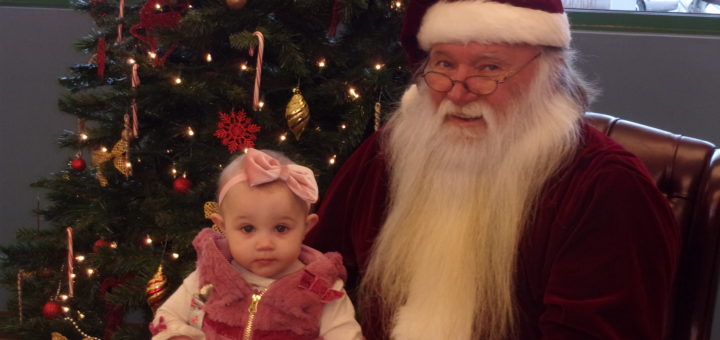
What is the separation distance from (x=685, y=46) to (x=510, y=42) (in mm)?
1833

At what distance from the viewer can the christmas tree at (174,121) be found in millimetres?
2244

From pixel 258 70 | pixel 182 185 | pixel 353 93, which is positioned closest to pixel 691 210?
pixel 353 93

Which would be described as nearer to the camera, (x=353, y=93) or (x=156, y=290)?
(x=156, y=290)

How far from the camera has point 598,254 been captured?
162 cm

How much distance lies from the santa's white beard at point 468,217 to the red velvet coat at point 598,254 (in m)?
0.06

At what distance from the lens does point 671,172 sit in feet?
6.50

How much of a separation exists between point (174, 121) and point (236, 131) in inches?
11.6

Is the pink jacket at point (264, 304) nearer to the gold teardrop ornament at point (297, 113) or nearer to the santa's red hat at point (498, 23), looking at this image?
the gold teardrop ornament at point (297, 113)

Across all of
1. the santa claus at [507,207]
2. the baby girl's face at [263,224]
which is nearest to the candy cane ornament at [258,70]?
the santa claus at [507,207]

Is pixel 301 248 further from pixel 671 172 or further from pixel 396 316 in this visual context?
pixel 671 172

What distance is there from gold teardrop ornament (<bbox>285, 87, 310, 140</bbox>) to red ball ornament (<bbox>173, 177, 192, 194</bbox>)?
36 cm

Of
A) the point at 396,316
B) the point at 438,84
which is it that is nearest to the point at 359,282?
the point at 396,316

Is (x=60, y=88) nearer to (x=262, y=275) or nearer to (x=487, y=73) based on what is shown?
(x=262, y=275)

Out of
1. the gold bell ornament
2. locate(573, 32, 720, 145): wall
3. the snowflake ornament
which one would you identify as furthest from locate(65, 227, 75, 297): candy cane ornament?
locate(573, 32, 720, 145): wall
